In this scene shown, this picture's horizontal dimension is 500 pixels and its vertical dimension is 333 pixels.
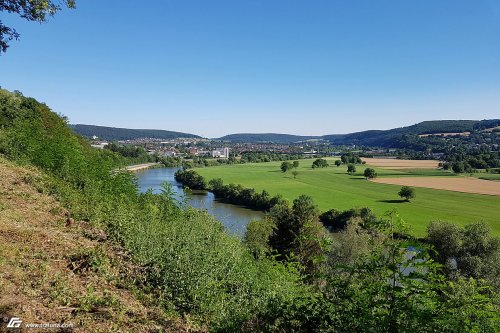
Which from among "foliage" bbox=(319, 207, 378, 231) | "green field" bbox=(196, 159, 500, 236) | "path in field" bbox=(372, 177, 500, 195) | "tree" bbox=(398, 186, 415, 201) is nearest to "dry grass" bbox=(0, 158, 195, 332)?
"green field" bbox=(196, 159, 500, 236)

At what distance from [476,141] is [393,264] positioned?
204 meters

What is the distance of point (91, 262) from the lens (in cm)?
584

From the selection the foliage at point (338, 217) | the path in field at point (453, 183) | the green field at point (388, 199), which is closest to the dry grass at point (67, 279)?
the green field at point (388, 199)

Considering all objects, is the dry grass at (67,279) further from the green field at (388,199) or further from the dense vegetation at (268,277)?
the green field at (388,199)

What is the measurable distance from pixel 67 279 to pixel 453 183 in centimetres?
8239

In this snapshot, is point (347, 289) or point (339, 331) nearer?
point (339, 331)

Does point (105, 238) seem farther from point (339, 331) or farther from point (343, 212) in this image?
point (343, 212)

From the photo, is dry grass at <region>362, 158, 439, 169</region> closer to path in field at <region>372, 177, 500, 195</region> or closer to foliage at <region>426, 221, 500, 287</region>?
path in field at <region>372, 177, 500, 195</region>

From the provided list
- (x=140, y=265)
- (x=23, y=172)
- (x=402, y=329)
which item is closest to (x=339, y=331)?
(x=402, y=329)

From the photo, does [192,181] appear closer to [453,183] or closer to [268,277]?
[453,183]

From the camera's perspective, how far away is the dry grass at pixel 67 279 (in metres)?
4.39

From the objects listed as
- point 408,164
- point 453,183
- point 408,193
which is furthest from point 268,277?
point 408,164

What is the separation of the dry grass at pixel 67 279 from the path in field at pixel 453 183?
70359mm

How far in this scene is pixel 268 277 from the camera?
7238mm
